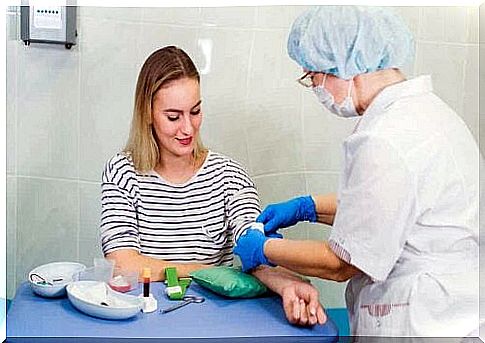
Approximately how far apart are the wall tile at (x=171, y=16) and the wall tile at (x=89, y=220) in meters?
0.31

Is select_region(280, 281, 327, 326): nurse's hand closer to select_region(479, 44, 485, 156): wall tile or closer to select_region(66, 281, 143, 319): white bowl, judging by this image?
select_region(66, 281, 143, 319): white bowl

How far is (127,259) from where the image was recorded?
1.42 m

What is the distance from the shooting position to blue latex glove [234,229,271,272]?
1.39 m

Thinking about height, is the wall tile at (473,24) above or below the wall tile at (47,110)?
above

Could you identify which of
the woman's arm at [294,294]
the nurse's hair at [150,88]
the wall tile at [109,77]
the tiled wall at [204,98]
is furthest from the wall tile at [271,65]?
the woman's arm at [294,294]

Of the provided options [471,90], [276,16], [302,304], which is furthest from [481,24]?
[302,304]

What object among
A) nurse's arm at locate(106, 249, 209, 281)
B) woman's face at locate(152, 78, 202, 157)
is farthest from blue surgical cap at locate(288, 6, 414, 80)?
nurse's arm at locate(106, 249, 209, 281)

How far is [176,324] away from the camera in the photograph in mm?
1347

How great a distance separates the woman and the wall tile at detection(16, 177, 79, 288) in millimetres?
63

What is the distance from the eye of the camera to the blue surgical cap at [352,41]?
51.8 inches

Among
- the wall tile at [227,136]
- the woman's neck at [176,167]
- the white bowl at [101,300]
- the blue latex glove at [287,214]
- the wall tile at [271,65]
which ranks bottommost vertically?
the white bowl at [101,300]

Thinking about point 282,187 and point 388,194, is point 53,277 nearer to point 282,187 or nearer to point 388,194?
point 282,187

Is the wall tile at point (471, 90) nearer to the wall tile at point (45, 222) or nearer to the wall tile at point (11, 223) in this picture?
the wall tile at point (45, 222)

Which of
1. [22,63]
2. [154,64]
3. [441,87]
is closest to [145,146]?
[154,64]
